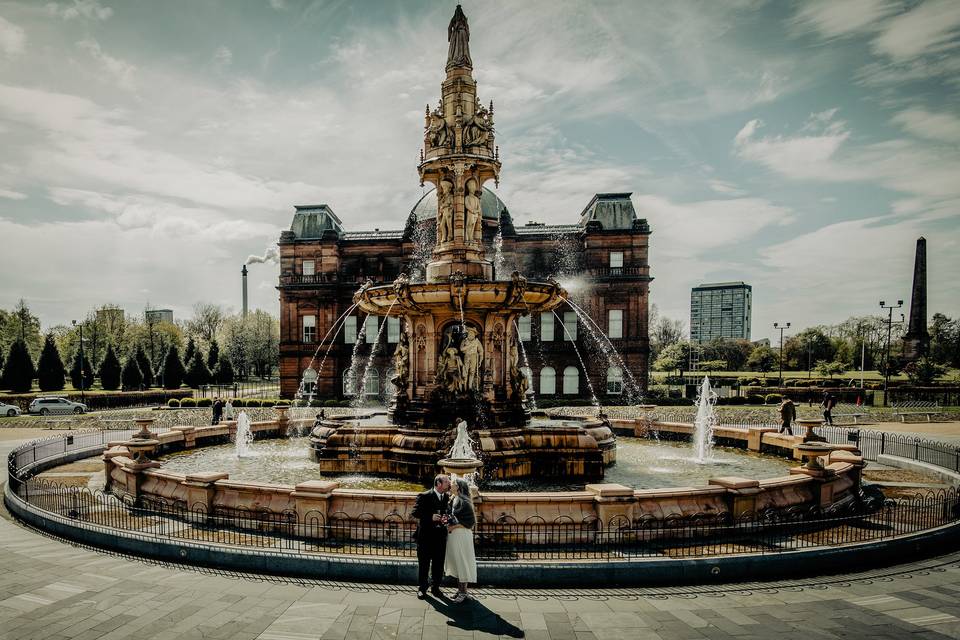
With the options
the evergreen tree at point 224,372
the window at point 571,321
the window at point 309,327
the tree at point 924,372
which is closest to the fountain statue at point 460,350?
the window at point 571,321

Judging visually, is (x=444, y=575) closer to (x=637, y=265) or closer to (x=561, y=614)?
(x=561, y=614)

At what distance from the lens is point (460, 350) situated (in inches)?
585

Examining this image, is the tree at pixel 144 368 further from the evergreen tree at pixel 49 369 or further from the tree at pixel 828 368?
the tree at pixel 828 368

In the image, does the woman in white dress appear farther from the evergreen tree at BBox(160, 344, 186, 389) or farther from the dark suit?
the evergreen tree at BBox(160, 344, 186, 389)

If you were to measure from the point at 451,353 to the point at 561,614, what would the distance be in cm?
870

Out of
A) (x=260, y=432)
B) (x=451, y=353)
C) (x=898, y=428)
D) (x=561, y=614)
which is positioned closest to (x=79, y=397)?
(x=260, y=432)

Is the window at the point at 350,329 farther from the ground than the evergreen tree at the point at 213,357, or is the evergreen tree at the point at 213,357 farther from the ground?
the window at the point at 350,329

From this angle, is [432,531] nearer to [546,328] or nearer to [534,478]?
[534,478]

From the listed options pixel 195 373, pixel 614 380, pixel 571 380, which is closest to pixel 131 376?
pixel 195 373

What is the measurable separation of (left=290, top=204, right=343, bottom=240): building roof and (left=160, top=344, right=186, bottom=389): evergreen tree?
20.7m

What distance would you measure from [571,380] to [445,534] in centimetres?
3978

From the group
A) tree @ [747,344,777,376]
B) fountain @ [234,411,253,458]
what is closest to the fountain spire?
fountain @ [234,411,253,458]

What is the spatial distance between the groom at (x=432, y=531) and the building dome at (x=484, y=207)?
4069cm

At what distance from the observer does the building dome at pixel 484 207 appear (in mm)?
47250
